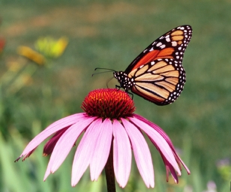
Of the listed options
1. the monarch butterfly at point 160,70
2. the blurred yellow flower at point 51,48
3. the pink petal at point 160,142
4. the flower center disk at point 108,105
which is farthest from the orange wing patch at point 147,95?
the blurred yellow flower at point 51,48

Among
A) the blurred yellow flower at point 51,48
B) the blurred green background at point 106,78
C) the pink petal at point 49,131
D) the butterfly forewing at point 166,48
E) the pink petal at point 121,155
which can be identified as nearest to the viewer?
the pink petal at point 121,155

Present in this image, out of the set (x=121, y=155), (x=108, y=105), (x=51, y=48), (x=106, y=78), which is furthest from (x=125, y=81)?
(x=106, y=78)

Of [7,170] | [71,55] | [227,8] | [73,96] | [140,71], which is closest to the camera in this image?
[140,71]

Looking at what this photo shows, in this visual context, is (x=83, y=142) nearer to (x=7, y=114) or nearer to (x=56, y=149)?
(x=56, y=149)

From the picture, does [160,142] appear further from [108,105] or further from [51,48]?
[51,48]

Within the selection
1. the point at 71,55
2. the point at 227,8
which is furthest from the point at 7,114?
the point at 227,8

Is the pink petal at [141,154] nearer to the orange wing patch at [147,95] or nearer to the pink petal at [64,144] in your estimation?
the pink petal at [64,144]
